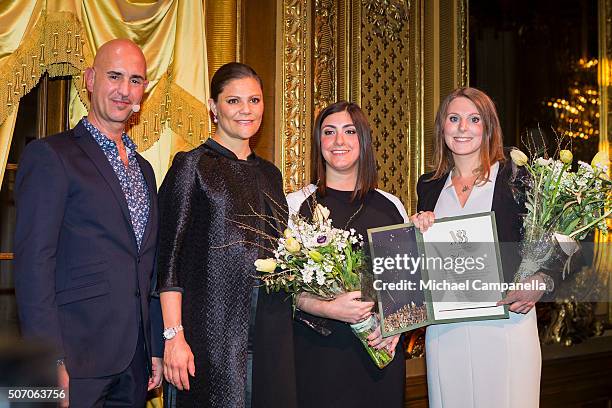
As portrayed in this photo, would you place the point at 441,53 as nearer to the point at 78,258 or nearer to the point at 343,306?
the point at 343,306

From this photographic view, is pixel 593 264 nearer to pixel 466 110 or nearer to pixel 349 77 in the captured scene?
pixel 349 77

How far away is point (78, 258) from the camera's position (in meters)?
2.39

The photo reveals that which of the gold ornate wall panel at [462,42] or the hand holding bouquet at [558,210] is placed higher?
the gold ornate wall panel at [462,42]

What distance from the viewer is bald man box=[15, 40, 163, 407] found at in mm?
2281

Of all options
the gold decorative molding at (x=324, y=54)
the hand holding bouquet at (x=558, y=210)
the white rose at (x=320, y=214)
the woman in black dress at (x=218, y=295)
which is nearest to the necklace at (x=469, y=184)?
the hand holding bouquet at (x=558, y=210)

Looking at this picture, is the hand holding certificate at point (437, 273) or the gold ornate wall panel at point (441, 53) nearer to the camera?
the hand holding certificate at point (437, 273)

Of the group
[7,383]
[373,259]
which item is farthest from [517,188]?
[7,383]

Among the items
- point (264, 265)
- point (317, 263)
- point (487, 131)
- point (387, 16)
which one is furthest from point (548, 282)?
point (387, 16)

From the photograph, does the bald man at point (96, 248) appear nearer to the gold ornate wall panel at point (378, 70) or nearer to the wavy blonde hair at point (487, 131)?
the wavy blonde hair at point (487, 131)

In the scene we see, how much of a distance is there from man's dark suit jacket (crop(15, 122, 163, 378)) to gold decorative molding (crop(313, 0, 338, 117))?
2.16m

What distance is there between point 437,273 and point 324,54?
7.47 feet

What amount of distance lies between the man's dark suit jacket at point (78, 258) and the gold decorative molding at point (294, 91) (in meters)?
1.85

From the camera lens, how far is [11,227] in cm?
388

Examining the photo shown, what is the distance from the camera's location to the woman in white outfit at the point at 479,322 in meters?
2.63
